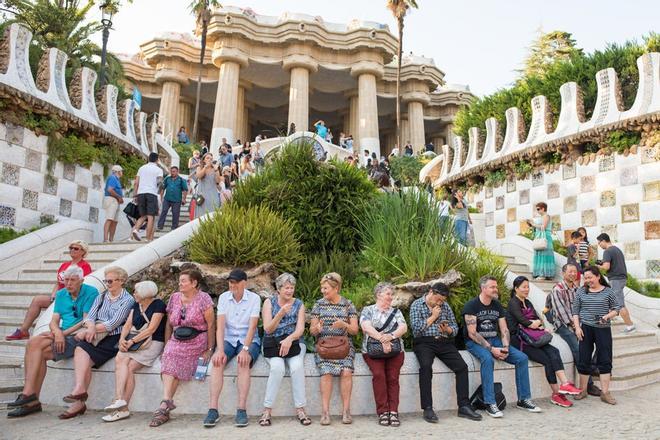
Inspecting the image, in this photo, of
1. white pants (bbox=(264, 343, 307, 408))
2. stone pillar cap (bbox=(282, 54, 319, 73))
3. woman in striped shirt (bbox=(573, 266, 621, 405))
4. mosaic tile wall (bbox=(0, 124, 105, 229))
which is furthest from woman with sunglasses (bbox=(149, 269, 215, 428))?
stone pillar cap (bbox=(282, 54, 319, 73))

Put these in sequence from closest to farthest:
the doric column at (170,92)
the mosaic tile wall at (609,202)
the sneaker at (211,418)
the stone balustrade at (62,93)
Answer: the sneaker at (211,418)
the stone balustrade at (62,93)
the mosaic tile wall at (609,202)
the doric column at (170,92)

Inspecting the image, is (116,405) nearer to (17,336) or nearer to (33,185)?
(17,336)

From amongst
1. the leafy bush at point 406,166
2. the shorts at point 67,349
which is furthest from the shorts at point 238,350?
the leafy bush at point 406,166

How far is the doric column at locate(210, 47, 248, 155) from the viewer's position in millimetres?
30906

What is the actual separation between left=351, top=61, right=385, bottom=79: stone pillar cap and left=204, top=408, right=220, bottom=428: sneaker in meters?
31.1

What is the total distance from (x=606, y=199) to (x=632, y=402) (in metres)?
6.20

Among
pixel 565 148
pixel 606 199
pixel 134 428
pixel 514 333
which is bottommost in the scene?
pixel 134 428

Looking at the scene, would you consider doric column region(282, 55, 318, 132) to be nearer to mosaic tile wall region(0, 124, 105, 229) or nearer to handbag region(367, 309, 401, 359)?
mosaic tile wall region(0, 124, 105, 229)

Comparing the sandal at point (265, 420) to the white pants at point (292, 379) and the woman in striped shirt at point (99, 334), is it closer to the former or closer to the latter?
the white pants at point (292, 379)

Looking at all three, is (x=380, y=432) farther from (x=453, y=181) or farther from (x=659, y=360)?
(x=453, y=181)

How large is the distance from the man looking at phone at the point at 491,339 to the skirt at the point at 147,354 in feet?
10.7

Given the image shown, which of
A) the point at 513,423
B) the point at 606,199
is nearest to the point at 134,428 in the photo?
the point at 513,423

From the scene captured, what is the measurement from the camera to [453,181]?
15773 millimetres

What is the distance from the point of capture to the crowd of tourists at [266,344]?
Result: 4410mm
